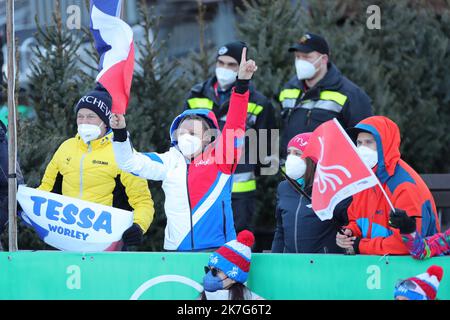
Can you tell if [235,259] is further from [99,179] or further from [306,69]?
[306,69]

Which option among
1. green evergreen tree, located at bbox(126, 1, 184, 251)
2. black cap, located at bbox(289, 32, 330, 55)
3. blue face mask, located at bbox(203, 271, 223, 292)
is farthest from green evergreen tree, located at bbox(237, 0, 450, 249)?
blue face mask, located at bbox(203, 271, 223, 292)

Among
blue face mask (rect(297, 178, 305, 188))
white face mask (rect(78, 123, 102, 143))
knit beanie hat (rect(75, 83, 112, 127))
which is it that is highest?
knit beanie hat (rect(75, 83, 112, 127))

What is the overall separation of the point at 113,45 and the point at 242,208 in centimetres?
252

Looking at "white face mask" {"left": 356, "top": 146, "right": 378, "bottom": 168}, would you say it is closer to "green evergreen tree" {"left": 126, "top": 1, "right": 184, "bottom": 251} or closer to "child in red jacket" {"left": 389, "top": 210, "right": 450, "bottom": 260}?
"child in red jacket" {"left": 389, "top": 210, "right": 450, "bottom": 260}

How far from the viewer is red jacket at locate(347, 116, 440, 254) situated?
6.55 metres

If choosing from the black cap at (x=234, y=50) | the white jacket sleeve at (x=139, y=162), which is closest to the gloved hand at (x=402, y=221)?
the white jacket sleeve at (x=139, y=162)

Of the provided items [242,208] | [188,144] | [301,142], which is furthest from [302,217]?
[242,208]

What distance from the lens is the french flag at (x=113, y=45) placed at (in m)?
7.20

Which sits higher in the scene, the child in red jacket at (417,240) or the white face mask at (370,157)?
the white face mask at (370,157)

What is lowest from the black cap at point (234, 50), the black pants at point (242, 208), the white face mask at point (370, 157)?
the black pants at point (242, 208)

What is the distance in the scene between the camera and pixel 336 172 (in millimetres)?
6500

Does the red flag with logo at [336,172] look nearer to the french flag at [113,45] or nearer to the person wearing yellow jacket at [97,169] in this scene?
the french flag at [113,45]

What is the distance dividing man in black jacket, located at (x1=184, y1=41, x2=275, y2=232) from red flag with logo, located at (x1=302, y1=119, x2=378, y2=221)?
261cm

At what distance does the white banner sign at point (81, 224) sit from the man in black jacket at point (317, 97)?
2.40 m
